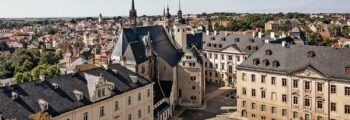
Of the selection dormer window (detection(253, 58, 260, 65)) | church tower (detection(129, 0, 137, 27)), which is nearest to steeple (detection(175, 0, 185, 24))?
church tower (detection(129, 0, 137, 27))

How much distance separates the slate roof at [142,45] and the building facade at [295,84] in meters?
15.7

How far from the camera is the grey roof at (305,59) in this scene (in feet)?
171

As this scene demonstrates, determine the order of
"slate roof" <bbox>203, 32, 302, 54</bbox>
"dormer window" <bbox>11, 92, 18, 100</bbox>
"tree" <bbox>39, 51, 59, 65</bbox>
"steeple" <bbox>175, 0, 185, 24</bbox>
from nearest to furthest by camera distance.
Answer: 1. "dormer window" <bbox>11, 92, 18, 100</bbox>
2. "steeple" <bbox>175, 0, 185, 24</bbox>
3. "slate roof" <bbox>203, 32, 302, 54</bbox>
4. "tree" <bbox>39, 51, 59, 65</bbox>

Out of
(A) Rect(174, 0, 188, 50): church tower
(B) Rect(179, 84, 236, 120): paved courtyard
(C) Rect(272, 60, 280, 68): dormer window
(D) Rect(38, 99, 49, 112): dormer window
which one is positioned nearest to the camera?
(D) Rect(38, 99, 49, 112): dormer window

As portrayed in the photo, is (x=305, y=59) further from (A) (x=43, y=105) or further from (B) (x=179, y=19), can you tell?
(A) (x=43, y=105)

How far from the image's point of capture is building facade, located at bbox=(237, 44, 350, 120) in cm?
5159

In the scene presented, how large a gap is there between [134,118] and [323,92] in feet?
82.5

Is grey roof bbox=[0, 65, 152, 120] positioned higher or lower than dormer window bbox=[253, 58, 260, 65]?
lower

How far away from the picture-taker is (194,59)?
67688mm

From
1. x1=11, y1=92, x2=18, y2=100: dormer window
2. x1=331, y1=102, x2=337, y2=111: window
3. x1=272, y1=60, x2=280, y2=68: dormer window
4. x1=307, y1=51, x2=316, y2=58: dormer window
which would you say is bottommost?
Answer: x1=331, y1=102, x2=337, y2=111: window

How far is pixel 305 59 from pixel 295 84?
12.5ft

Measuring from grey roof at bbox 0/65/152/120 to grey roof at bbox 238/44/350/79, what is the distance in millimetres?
22503

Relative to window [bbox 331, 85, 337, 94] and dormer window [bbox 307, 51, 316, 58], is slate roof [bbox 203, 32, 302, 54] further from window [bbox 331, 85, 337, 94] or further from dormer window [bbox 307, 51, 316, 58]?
window [bbox 331, 85, 337, 94]

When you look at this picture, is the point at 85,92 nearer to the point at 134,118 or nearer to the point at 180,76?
the point at 134,118
